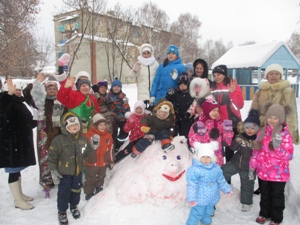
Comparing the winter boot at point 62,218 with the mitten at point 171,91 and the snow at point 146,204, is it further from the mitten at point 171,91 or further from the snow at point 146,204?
the mitten at point 171,91

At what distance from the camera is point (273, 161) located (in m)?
3.31

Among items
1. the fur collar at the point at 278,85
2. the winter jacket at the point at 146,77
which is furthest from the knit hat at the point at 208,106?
the winter jacket at the point at 146,77

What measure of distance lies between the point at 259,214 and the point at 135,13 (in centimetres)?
2862

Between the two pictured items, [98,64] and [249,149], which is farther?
[98,64]

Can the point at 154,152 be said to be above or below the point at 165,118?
below

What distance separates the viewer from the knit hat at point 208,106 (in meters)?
3.65

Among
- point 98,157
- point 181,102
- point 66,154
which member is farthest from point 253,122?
point 66,154

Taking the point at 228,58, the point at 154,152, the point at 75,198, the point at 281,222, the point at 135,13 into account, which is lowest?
the point at 281,222

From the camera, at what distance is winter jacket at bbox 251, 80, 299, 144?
371 centimetres

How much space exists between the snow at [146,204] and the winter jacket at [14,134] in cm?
78

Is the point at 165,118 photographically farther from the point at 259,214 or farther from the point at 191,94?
the point at 259,214

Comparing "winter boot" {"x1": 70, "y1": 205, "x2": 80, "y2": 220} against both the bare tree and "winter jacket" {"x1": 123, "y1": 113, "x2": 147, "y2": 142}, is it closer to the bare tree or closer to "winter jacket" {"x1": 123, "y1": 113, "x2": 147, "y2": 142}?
"winter jacket" {"x1": 123, "y1": 113, "x2": 147, "y2": 142}

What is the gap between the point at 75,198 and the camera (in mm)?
3684

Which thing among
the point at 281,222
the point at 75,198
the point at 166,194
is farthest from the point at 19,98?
the point at 281,222
